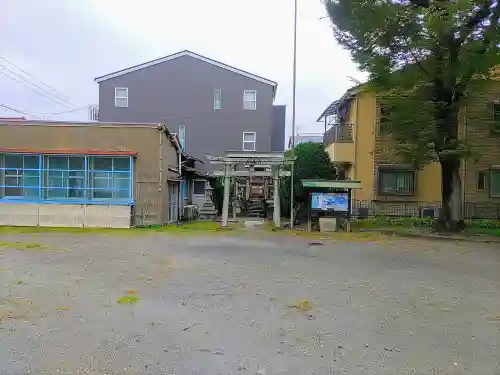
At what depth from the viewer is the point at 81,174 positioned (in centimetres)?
1845

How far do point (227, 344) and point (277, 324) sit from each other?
891 millimetres

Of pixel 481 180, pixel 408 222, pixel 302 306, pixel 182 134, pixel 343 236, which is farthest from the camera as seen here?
pixel 182 134

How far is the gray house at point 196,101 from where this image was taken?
30.8 meters

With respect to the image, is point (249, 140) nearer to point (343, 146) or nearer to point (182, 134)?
point (182, 134)

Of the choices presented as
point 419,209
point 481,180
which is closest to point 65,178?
point 419,209

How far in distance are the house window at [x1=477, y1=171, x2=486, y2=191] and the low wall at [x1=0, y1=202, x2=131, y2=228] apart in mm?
16754

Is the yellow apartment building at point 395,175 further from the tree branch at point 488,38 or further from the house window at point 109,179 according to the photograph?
the house window at point 109,179

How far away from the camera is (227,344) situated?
4.81m

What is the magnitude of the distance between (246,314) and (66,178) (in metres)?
14.6

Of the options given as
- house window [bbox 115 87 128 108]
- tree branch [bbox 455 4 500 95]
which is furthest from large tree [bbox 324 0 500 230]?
house window [bbox 115 87 128 108]

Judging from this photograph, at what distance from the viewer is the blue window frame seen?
18312 mm

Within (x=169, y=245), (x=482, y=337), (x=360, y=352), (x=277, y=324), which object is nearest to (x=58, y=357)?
(x=277, y=324)

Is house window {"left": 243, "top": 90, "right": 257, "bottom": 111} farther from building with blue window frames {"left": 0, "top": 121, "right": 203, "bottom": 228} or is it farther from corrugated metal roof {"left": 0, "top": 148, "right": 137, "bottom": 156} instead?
corrugated metal roof {"left": 0, "top": 148, "right": 137, "bottom": 156}

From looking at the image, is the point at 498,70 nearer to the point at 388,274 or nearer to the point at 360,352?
the point at 388,274
